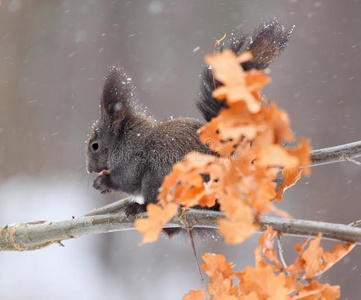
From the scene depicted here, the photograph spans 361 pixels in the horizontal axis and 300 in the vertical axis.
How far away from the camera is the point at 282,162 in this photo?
0.35 m

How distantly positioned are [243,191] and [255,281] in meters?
0.12

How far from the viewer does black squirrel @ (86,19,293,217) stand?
0.86 meters

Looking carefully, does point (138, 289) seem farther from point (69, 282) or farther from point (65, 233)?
point (65, 233)

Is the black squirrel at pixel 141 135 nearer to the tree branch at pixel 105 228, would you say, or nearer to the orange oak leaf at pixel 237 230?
the tree branch at pixel 105 228

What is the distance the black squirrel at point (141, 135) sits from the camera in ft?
2.82

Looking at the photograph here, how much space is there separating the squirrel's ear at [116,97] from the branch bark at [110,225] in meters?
0.20

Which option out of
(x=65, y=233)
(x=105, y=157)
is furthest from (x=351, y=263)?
(x=65, y=233)

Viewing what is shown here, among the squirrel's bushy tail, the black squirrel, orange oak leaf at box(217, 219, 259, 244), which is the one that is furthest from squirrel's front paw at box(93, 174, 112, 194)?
orange oak leaf at box(217, 219, 259, 244)

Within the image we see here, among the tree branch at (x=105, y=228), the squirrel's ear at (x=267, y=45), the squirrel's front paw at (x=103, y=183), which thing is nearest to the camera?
the tree branch at (x=105, y=228)

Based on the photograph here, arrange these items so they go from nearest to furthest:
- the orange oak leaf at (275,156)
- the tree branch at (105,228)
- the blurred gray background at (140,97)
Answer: the orange oak leaf at (275,156), the tree branch at (105,228), the blurred gray background at (140,97)

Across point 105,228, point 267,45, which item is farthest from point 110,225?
point 267,45

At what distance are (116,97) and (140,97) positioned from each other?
3.77 ft

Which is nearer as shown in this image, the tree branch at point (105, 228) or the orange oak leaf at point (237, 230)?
the orange oak leaf at point (237, 230)

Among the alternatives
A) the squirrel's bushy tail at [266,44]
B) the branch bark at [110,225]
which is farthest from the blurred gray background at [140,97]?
the squirrel's bushy tail at [266,44]
